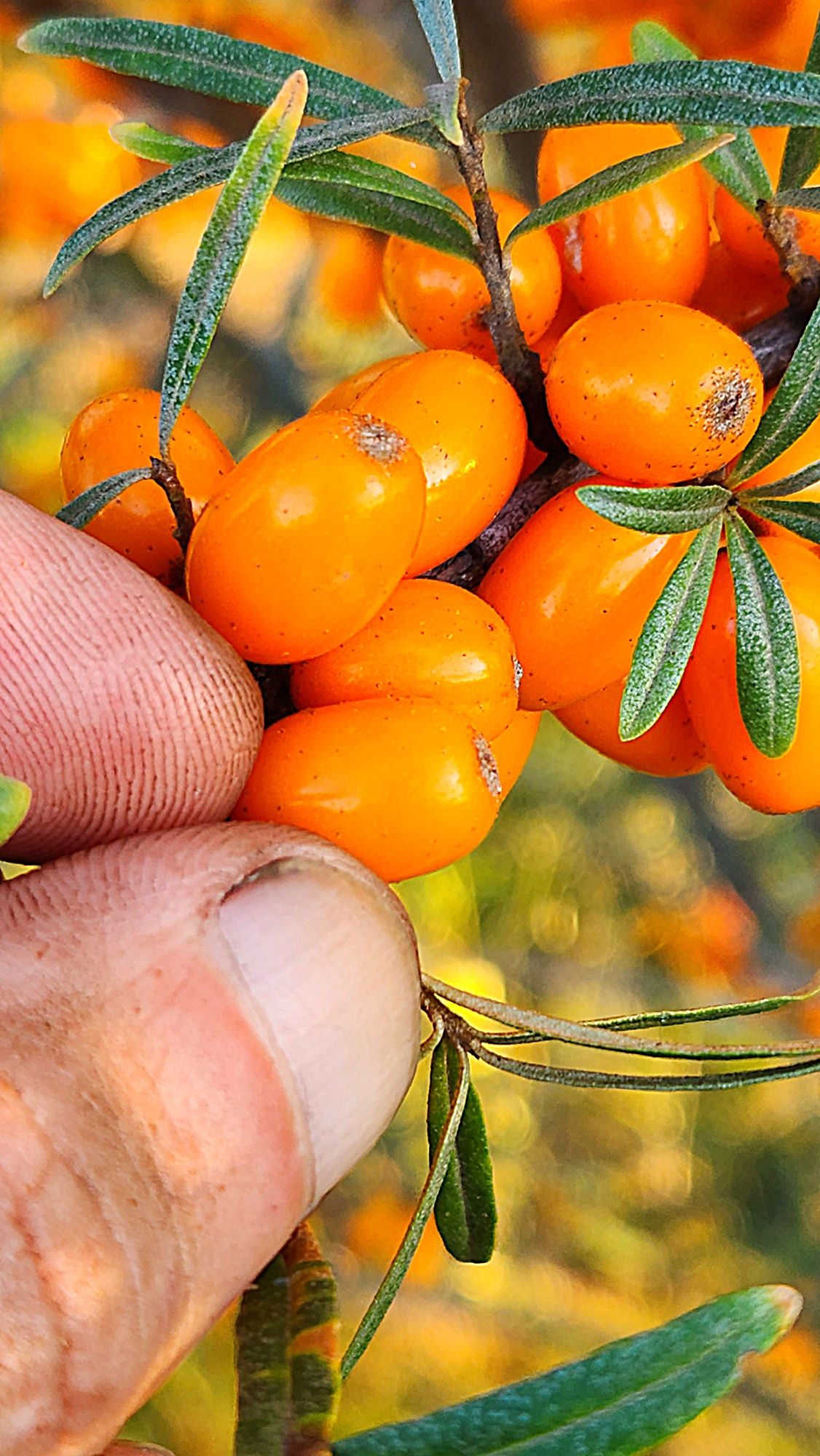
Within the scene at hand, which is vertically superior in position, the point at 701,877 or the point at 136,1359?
the point at 136,1359

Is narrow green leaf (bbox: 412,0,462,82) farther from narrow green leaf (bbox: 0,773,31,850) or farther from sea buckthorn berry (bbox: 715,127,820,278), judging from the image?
narrow green leaf (bbox: 0,773,31,850)

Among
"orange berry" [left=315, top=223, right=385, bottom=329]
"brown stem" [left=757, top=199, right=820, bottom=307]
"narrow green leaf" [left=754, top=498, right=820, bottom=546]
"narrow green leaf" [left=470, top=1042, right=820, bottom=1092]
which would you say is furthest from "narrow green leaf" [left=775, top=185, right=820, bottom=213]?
"orange berry" [left=315, top=223, right=385, bottom=329]

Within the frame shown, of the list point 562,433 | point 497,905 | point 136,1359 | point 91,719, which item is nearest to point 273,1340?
point 136,1359

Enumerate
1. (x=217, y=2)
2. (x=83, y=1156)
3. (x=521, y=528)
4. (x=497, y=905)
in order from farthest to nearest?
(x=497, y=905) → (x=217, y=2) → (x=521, y=528) → (x=83, y=1156)

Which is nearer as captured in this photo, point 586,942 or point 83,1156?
point 83,1156

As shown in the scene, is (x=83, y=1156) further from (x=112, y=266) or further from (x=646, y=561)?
(x=112, y=266)

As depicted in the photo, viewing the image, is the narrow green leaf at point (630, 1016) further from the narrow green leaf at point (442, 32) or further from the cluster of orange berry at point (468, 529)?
the narrow green leaf at point (442, 32)

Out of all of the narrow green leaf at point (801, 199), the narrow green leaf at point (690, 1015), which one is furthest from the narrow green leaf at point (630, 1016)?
the narrow green leaf at point (801, 199)

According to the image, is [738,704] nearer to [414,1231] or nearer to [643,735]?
[643,735]
